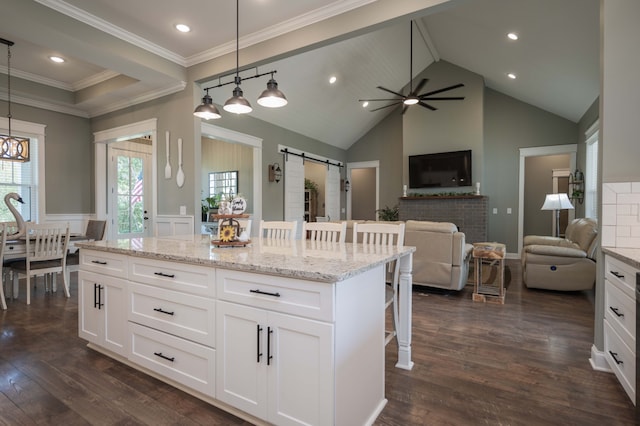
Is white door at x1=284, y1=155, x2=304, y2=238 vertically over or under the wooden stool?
over

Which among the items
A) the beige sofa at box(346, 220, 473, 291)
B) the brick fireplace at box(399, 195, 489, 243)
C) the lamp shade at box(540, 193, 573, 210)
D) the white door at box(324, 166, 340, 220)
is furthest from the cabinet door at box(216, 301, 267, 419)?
the white door at box(324, 166, 340, 220)

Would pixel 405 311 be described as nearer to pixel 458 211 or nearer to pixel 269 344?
pixel 269 344

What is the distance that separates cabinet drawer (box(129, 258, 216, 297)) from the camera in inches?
72.1

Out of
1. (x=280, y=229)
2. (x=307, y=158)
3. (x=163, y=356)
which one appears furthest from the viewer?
(x=307, y=158)

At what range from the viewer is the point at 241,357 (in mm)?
1689

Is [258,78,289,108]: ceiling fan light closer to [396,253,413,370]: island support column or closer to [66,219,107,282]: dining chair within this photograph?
[396,253,413,370]: island support column

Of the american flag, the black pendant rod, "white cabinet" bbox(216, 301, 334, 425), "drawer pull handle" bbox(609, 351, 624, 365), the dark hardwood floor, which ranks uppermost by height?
the black pendant rod

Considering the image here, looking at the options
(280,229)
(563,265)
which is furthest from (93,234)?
(563,265)

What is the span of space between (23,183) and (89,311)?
4.13 metres

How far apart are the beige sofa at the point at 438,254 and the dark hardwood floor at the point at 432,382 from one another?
0.84m

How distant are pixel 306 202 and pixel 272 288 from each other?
735 cm

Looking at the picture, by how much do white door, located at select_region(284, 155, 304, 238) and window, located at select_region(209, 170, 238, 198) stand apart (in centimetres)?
157

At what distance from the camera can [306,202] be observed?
8891 millimetres

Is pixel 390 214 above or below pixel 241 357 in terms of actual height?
above
